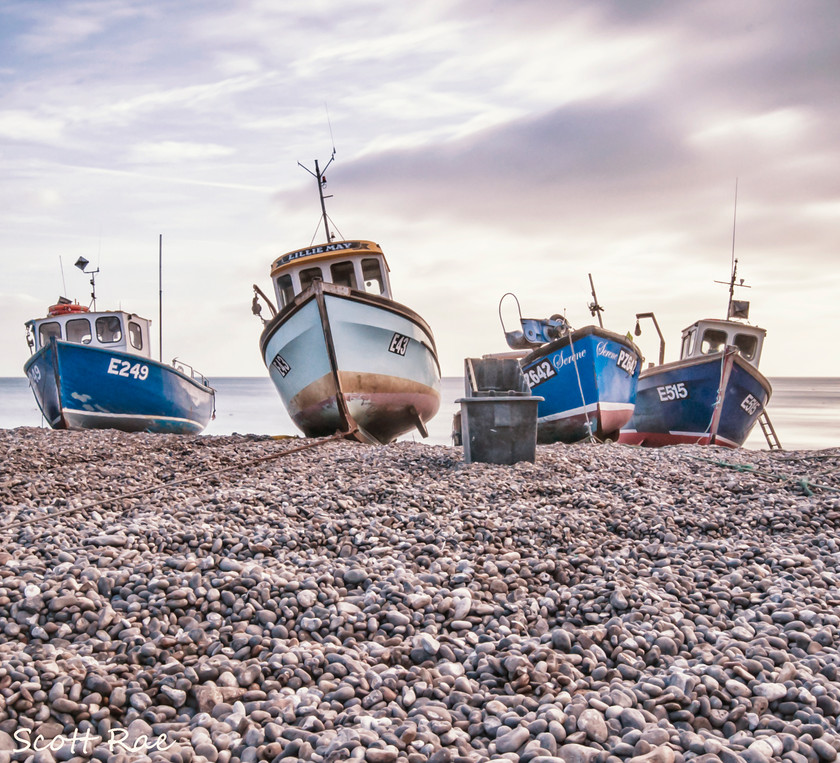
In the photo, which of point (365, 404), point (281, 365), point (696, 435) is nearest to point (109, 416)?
point (281, 365)

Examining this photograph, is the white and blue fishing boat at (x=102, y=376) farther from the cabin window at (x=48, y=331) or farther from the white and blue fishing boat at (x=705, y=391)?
the white and blue fishing boat at (x=705, y=391)

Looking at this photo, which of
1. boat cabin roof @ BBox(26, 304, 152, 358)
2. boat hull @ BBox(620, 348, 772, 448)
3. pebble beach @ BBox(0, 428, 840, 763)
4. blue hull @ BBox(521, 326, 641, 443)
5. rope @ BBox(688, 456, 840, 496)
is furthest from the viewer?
boat cabin roof @ BBox(26, 304, 152, 358)

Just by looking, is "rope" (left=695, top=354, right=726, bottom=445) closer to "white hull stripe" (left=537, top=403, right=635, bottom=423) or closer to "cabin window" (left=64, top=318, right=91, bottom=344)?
"white hull stripe" (left=537, top=403, right=635, bottom=423)

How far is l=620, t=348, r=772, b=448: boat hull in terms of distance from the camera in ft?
47.2

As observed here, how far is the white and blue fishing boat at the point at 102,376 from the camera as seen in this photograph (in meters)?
14.2

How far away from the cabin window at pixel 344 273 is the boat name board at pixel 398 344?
212cm

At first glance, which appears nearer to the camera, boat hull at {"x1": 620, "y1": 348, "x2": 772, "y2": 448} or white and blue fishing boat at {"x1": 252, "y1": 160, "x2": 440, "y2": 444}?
white and blue fishing boat at {"x1": 252, "y1": 160, "x2": 440, "y2": 444}

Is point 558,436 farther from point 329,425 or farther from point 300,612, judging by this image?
point 300,612

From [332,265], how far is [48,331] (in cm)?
786

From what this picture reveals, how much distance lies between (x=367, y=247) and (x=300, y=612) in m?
11.6

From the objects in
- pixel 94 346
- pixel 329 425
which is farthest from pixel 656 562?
pixel 94 346

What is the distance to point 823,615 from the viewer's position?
126 inches

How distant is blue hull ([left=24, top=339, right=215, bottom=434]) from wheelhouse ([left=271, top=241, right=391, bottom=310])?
412 centimetres

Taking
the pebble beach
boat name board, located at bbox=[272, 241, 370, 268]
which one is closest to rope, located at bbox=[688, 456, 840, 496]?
the pebble beach
